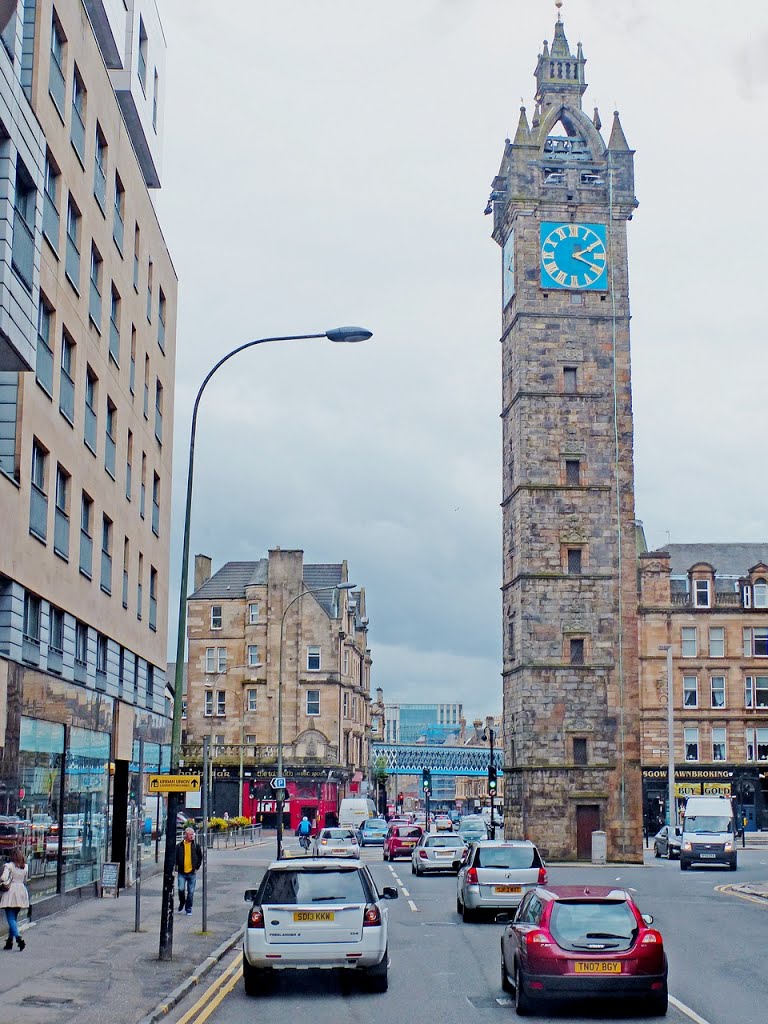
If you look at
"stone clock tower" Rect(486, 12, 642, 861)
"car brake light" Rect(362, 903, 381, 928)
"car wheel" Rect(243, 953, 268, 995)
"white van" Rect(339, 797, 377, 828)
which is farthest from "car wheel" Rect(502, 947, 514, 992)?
"white van" Rect(339, 797, 377, 828)

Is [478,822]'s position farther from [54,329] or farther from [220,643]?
[54,329]

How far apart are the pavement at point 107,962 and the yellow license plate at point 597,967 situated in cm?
459

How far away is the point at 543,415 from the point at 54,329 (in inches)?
1460

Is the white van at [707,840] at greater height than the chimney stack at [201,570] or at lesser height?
lesser

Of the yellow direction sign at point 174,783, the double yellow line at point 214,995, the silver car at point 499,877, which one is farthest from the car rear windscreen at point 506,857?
the yellow direction sign at point 174,783

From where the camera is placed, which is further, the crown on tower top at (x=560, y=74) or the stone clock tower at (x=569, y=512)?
the crown on tower top at (x=560, y=74)

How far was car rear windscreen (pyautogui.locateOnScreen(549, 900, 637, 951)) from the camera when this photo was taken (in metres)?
14.8

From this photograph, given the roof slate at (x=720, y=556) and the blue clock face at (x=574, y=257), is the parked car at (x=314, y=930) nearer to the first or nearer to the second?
the blue clock face at (x=574, y=257)

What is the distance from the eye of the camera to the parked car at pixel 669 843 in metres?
60.9

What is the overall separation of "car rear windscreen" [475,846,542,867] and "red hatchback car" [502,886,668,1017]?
1127 centimetres

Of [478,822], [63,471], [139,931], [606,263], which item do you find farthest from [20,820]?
[478,822]

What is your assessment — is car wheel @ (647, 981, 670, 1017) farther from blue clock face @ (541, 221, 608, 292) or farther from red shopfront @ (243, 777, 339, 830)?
red shopfront @ (243, 777, 339, 830)

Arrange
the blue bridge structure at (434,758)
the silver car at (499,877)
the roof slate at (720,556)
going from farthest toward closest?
the blue bridge structure at (434,758), the roof slate at (720,556), the silver car at (499,877)

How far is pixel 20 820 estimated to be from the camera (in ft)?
77.2
